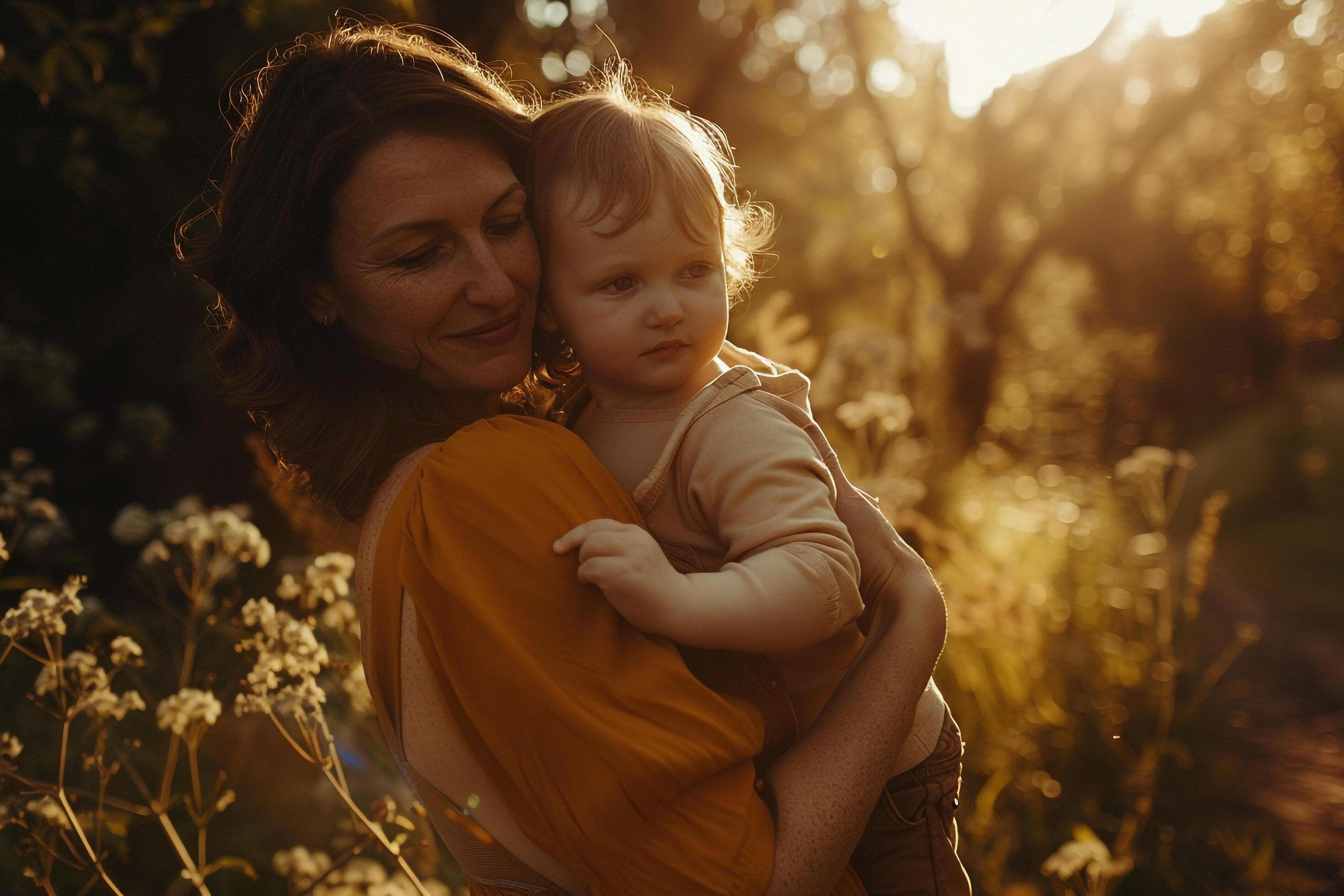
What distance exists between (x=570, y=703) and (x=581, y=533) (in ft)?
0.81

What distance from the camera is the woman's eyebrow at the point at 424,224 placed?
5.47 ft

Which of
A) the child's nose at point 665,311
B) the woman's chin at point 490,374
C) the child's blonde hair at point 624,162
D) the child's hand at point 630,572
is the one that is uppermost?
the child's blonde hair at point 624,162

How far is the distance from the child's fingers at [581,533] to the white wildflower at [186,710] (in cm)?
120

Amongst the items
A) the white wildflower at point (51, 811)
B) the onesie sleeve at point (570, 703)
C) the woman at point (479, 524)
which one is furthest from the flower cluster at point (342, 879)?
the onesie sleeve at point (570, 703)

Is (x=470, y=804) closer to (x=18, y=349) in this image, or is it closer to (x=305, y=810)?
(x=305, y=810)

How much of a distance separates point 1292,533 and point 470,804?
11.9m

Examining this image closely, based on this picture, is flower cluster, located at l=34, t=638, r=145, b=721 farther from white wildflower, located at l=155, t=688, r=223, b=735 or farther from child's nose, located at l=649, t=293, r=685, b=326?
child's nose, located at l=649, t=293, r=685, b=326

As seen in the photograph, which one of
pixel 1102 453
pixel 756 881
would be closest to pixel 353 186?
pixel 756 881

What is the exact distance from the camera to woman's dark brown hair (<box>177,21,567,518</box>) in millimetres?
1693

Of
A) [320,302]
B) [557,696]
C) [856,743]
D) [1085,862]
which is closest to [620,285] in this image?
[320,302]

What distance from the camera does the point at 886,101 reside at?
Result: 42.0 feet

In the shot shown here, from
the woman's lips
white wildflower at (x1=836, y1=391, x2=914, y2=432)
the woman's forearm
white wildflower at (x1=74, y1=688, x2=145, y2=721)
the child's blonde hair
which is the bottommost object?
white wildflower at (x1=74, y1=688, x2=145, y2=721)

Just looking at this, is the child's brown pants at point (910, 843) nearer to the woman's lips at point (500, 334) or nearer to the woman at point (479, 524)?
the woman at point (479, 524)

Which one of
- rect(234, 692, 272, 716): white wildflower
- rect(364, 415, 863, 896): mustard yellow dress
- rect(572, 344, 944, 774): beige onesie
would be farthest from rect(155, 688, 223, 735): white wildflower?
rect(572, 344, 944, 774): beige onesie
